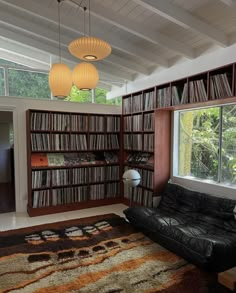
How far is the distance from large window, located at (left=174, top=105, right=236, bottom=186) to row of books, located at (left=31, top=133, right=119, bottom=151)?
1.31 m

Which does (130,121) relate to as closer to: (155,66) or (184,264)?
(155,66)

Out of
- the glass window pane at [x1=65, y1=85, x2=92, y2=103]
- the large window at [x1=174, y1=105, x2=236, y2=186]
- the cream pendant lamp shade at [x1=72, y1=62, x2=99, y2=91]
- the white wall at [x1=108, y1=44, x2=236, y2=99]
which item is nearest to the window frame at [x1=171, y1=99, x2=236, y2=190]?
the large window at [x1=174, y1=105, x2=236, y2=186]

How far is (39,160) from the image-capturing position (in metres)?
4.04

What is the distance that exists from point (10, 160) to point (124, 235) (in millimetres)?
5354

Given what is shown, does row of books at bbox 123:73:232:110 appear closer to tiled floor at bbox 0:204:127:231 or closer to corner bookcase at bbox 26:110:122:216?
corner bookcase at bbox 26:110:122:216

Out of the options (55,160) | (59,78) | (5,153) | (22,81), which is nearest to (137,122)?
(55,160)

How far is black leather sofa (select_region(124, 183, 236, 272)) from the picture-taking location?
2.22 meters

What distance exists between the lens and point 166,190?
378 cm

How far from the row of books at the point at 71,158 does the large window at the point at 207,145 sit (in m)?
1.37

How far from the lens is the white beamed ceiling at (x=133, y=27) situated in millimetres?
2538

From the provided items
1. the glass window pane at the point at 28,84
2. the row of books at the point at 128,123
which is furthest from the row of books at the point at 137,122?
the glass window pane at the point at 28,84

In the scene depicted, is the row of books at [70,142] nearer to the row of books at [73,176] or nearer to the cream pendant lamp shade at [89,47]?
the row of books at [73,176]

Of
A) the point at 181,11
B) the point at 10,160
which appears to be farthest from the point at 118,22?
the point at 10,160

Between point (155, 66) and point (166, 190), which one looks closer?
point (166, 190)
